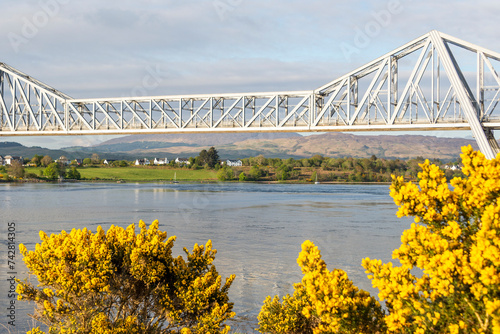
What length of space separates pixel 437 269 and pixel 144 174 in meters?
118

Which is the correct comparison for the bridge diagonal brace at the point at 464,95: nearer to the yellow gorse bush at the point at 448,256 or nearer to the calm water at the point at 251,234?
the calm water at the point at 251,234

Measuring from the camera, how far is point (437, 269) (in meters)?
5.36

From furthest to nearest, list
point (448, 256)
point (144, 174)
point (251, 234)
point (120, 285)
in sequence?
point (144, 174)
point (251, 234)
point (120, 285)
point (448, 256)

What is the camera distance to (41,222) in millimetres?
30844

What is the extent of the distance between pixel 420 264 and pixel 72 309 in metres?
4.84

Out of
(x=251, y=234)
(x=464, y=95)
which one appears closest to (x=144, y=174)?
(x=464, y=95)

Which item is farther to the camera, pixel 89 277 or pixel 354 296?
pixel 89 277

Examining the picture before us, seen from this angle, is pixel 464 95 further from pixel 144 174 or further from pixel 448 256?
pixel 144 174

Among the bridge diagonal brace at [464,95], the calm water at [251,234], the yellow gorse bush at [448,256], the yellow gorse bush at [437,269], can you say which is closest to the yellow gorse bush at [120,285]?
the yellow gorse bush at [437,269]

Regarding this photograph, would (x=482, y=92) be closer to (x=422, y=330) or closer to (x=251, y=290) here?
(x=251, y=290)

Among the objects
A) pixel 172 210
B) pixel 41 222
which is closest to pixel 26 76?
pixel 172 210

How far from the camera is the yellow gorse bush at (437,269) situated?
5.17m

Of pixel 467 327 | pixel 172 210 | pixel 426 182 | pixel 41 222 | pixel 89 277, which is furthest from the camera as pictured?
pixel 172 210

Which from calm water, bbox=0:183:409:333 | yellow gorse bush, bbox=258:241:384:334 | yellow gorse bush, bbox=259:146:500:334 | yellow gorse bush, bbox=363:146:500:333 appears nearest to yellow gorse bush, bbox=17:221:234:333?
yellow gorse bush, bbox=258:241:384:334
